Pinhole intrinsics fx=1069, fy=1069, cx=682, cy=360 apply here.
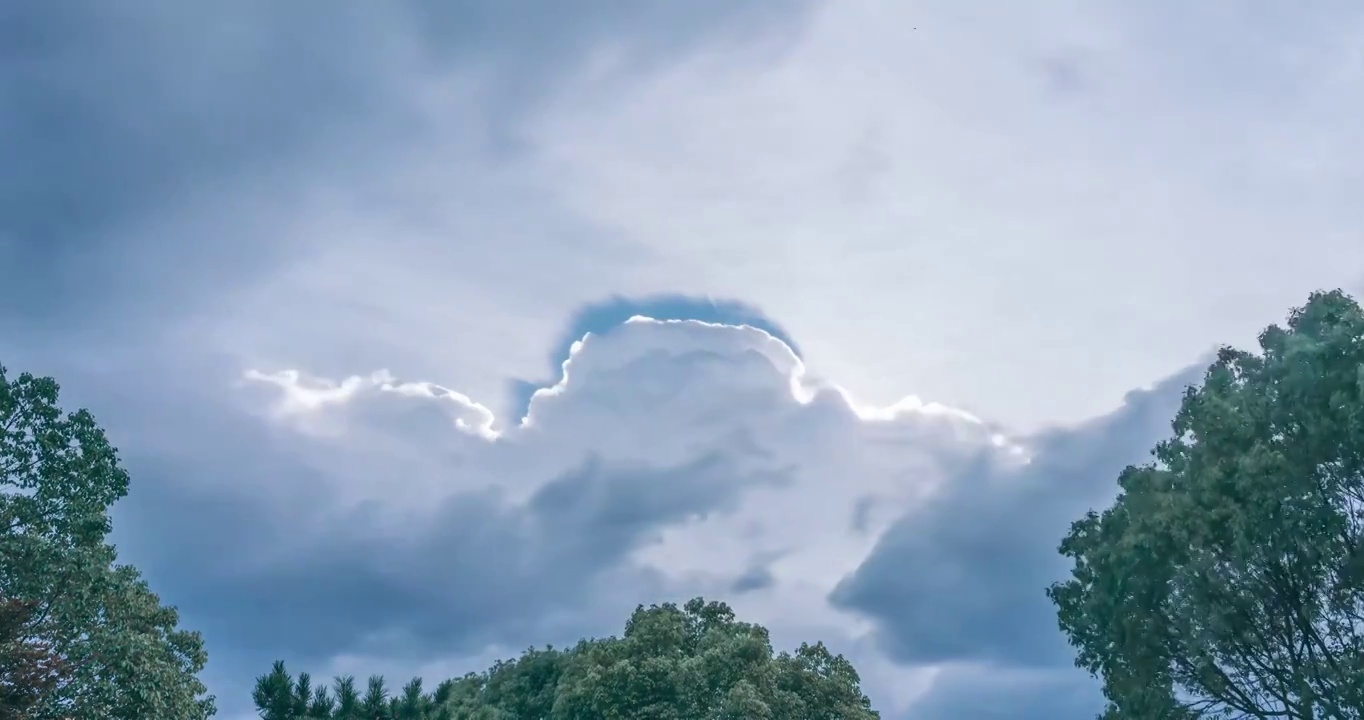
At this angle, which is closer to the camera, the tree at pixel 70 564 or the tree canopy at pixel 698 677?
the tree at pixel 70 564

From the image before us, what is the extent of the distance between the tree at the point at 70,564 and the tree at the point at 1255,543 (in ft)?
90.4

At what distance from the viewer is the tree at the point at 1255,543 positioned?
90.8 feet

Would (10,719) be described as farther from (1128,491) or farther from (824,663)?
(824,663)

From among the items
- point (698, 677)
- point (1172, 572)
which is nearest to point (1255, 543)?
point (1172, 572)

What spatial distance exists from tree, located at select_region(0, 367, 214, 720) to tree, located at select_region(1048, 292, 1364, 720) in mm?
27553

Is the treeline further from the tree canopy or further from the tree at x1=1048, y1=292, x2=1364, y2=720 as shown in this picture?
the tree canopy

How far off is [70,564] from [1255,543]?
3073 centimetres

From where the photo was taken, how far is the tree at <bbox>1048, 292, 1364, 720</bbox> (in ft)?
90.8

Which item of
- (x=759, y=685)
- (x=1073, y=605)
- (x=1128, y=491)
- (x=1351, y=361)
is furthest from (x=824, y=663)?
(x=1351, y=361)

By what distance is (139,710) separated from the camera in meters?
27.5

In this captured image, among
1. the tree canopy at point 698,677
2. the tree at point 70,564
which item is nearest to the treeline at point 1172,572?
the tree at point 70,564

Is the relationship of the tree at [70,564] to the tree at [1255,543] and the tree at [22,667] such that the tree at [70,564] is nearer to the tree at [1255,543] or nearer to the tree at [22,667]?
the tree at [22,667]

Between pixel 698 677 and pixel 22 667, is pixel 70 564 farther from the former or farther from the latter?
pixel 698 677

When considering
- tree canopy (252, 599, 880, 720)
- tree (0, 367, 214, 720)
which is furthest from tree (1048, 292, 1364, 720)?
tree (0, 367, 214, 720)
